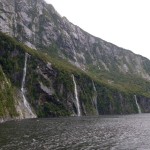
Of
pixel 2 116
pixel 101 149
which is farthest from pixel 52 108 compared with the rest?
pixel 101 149

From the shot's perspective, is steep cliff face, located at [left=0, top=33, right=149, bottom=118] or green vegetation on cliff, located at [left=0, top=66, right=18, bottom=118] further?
steep cliff face, located at [left=0, top=33, right=149, bottom=118]

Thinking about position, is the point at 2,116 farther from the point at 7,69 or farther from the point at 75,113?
the point at 75,113

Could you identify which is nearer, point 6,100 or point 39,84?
point 6,100

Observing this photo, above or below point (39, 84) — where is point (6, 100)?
below

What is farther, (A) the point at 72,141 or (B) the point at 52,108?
(B) the point at 52,108

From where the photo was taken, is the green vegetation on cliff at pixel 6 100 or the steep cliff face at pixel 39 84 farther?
the steep cliff face at pixel 39 84

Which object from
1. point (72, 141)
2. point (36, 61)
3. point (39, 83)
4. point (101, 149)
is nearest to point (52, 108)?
point (39, 83)

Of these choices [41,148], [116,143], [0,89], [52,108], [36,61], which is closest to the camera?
[41,148]

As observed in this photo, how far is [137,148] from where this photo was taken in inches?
Result: 2351

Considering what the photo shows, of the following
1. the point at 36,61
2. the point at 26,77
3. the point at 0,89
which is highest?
the point at 36,61

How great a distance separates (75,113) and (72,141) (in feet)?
393

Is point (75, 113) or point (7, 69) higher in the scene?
point (7, 69)

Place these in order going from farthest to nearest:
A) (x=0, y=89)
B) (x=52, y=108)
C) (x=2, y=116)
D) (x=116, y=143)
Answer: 1. (x=52, y=108)
2. (x=0, y=89)
3. (x=2, y=116)
4. (x=116, y=143)

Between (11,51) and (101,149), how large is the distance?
421ft
